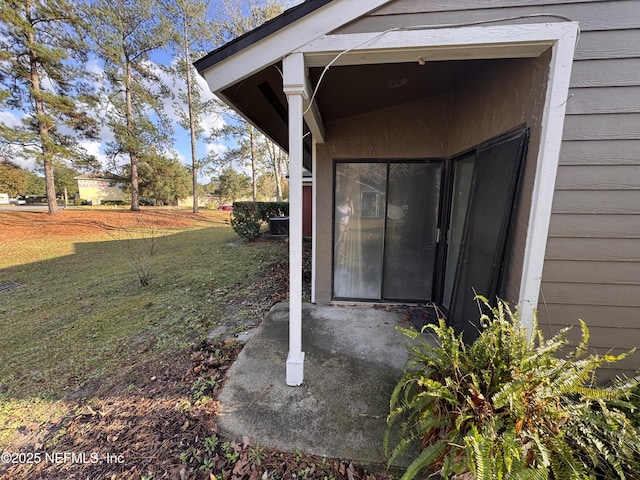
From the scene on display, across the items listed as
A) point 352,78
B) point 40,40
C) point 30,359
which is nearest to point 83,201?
point 40,40

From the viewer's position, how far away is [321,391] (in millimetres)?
2033

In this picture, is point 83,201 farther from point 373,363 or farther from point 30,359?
point 373,363

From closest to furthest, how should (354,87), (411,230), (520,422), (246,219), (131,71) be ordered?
(520,422) < (354,87) < (411,230) < (246,219) < (131,71)

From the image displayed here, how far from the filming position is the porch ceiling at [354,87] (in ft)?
7.39

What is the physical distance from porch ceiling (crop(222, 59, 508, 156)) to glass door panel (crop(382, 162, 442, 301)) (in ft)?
2.76

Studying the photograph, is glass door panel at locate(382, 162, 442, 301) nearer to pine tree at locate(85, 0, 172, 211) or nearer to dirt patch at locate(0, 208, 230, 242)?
dirt patch at locate(0, 208, 230, 242)

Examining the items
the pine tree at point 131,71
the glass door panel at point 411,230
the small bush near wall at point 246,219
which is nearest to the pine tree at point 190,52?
the pine tree at point 131,71

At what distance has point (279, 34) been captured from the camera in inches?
70.5

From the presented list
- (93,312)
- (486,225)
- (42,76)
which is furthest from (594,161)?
(42,76)

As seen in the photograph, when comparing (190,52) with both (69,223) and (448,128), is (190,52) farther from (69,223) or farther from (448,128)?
(448,128)

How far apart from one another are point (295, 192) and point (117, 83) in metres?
18.2

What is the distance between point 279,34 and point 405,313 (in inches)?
125

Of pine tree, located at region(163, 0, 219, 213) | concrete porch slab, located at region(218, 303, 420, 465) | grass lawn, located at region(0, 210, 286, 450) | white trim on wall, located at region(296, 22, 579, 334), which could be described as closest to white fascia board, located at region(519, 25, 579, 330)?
white trim on wall, located at region(296, 22, 579, 334)

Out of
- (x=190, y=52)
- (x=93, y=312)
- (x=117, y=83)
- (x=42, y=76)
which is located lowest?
(x=93, y=312)
